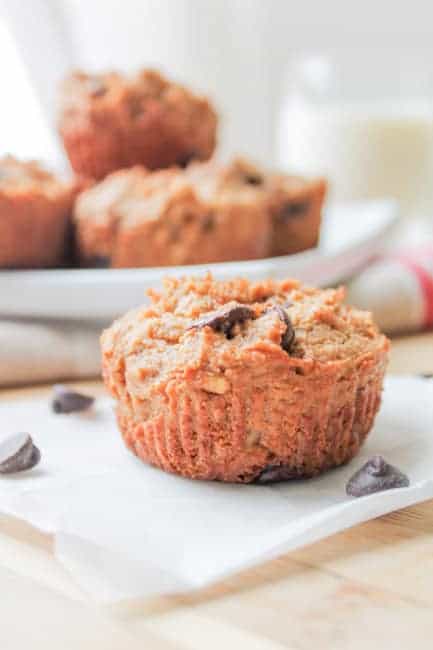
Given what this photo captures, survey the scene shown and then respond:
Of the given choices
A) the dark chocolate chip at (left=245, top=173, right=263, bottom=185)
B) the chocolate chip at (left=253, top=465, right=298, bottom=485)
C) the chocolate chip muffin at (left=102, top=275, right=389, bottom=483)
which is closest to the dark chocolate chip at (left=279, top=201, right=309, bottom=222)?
the dark chocolate chip at (left=245, top=173, right=263, bottom=185)

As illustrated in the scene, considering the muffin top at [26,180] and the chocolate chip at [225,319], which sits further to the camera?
the muffin top at [26,180]

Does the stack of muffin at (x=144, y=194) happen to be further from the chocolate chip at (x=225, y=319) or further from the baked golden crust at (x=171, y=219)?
the chocolate chip at (x=225, y=319)

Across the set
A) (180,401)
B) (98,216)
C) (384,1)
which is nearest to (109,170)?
(98,216)

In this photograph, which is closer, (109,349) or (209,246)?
(109,349)

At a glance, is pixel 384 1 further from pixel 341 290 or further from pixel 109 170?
pixel 341 290

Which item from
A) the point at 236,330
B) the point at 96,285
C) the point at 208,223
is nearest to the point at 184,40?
the point at 208,223

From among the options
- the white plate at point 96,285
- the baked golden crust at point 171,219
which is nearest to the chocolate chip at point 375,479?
the white plate at point 96,285

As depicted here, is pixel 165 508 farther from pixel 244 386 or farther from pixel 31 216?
pixel 31 216

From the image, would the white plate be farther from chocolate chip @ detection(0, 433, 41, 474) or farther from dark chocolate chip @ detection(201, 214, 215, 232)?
chocolate chip @ detection(0, 433, 41, 474)
